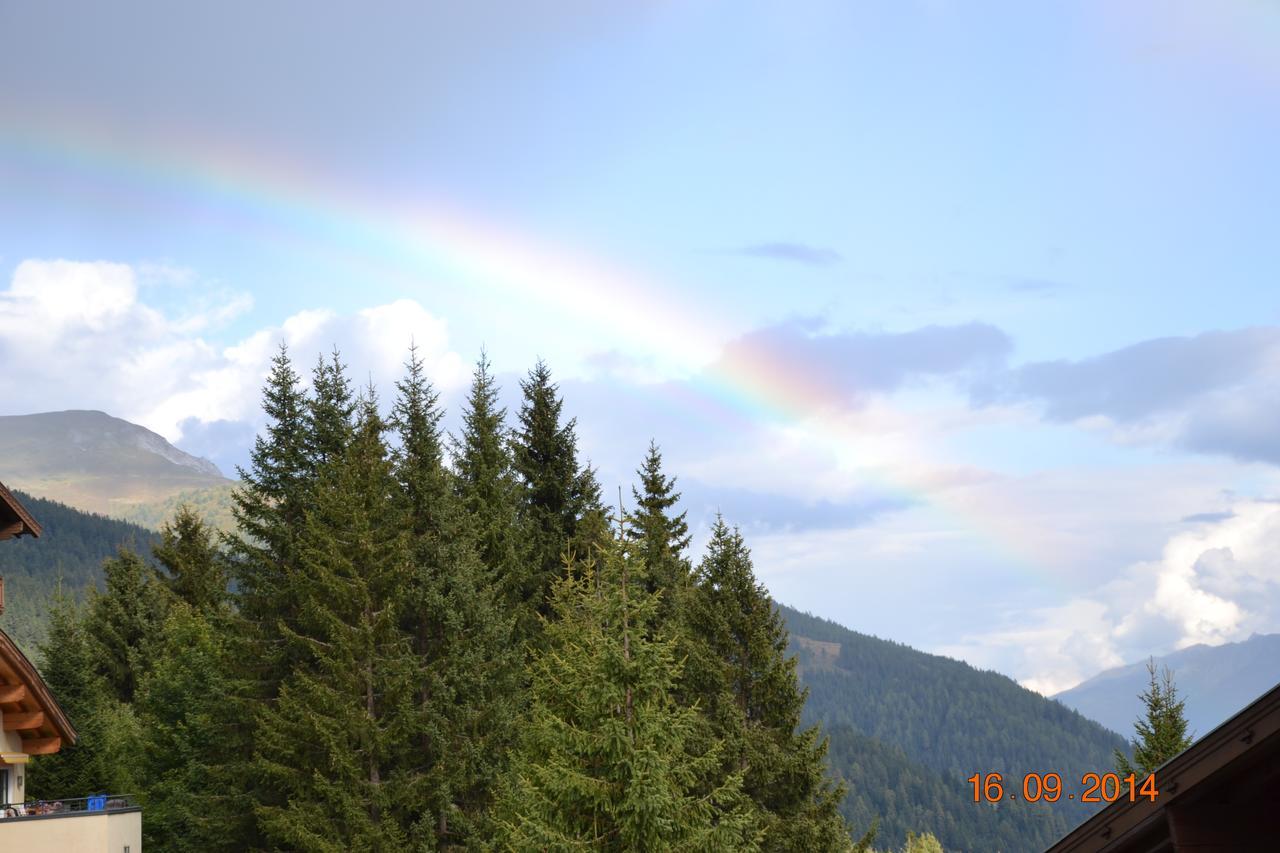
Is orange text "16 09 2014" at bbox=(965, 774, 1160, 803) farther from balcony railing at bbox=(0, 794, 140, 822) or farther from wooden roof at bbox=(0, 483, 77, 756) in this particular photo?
balcony railing at bbox=(0, 794, 140, 822)

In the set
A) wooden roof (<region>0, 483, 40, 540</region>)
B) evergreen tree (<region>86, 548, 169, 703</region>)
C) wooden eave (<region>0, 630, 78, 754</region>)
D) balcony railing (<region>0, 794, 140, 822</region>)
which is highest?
evergreen tree (<region>86, 548, 169, 703</region>)

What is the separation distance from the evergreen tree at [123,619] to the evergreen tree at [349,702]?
126 ft

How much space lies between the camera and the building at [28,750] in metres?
28.3

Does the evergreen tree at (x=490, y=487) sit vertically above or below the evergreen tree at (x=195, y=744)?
above

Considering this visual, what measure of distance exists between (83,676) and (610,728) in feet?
166

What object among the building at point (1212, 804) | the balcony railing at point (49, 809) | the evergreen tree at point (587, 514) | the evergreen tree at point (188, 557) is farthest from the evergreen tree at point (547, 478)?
the building at point (1212, 804)

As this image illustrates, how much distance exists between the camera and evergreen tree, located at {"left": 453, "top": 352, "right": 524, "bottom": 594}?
169ft

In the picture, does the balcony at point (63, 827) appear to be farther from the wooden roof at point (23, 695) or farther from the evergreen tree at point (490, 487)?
the evergreen tree at point (490, 487)

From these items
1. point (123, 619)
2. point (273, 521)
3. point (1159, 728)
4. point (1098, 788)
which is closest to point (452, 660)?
point (273, 521)

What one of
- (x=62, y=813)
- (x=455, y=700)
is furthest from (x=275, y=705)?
(x=62, y=813)

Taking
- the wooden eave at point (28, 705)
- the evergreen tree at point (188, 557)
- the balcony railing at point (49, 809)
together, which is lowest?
the balcony railing at point (49, 809)

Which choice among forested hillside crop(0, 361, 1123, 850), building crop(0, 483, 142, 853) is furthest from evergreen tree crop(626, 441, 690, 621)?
building crop(0, 483, 142, 853)

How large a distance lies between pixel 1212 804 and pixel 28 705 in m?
27.4

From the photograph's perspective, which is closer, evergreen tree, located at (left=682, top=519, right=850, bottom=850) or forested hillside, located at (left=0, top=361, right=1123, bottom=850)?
forested hillside, located at (left=0, top=361, right=1123, bottom=850)
